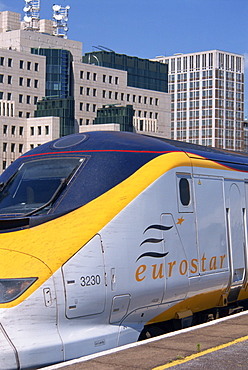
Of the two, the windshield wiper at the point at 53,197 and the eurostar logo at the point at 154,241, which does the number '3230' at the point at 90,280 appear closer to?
the eurostar logo at the point at 154,241

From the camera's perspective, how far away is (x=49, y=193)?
892 centimetres

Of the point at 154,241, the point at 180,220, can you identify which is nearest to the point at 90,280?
the point at 154,241

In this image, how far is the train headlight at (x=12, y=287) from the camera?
291 inches

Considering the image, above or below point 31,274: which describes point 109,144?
above

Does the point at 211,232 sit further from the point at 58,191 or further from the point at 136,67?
the point at 136,67

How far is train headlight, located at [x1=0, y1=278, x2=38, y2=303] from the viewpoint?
7383 millimetres

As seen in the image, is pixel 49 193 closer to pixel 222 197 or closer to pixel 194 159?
pixel 194 159

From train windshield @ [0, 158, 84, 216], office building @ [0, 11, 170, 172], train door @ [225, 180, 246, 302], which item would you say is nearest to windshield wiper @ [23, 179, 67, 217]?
train windshield @ [0, 158, 84, 216]

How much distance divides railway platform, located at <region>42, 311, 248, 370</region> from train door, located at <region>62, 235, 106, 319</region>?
2.03 ft

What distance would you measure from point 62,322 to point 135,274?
1.43 metres

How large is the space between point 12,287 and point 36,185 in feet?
6.97

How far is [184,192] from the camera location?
33.2 feet

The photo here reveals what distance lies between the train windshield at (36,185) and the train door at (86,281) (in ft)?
2.86

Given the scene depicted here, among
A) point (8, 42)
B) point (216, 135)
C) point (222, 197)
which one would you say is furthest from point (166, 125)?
point (222, 197)
